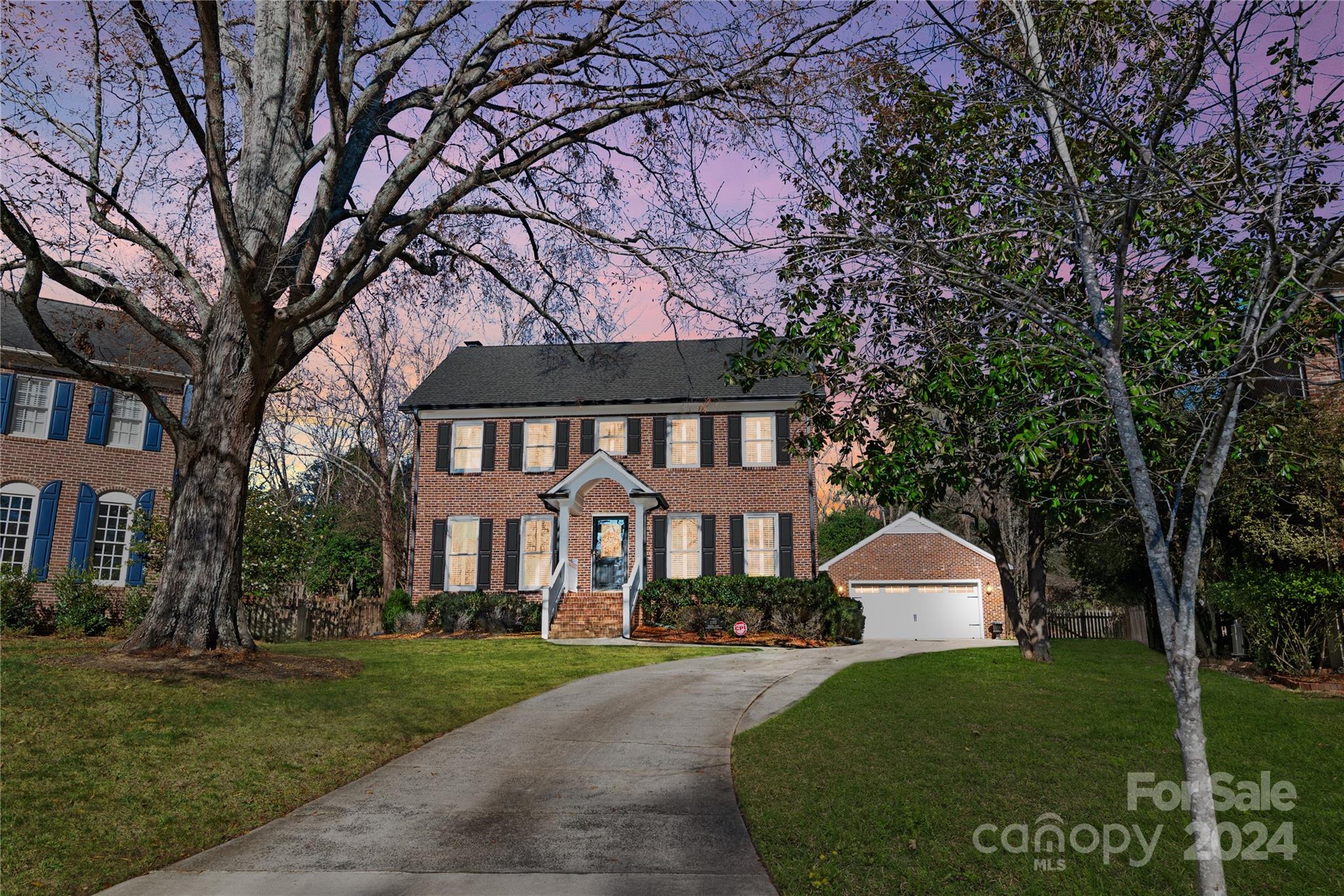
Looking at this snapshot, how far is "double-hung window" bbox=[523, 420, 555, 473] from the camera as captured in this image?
83.0 ft

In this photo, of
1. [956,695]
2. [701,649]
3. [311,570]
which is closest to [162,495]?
[311,570]

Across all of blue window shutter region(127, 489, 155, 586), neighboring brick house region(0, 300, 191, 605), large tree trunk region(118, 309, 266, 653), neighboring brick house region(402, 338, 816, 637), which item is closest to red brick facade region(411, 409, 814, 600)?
neighboring brick house region(402, 338, 816, 637)

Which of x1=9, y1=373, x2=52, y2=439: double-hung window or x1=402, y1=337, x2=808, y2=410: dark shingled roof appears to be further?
x1=402, y1=337, x2=808, y2=410: dark shingled roof

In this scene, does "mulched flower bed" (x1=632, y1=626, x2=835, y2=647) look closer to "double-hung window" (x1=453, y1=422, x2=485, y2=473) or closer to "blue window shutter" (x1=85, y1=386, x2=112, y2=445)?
"double-hung window" (x1=453, y1=422, x2=485, y2=473)

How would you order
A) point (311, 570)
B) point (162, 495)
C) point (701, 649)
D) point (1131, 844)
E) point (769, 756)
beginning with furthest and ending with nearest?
1. point (311, 570)
2. point (162, 495)
3. point (701, 649)
4. point (769, 756)
5. point (1131, 844)

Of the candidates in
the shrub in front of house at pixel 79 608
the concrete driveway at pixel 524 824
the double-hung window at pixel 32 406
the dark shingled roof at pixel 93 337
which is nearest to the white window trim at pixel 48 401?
the double-hung window at pixel 32 406

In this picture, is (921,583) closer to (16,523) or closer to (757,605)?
(757,605)

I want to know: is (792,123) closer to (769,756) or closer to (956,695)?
(769,756)

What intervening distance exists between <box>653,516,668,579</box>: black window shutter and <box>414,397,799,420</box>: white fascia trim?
3214 millimetres

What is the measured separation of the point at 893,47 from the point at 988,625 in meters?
28.3

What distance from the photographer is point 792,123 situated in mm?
9031

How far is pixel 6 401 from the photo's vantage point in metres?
21.7

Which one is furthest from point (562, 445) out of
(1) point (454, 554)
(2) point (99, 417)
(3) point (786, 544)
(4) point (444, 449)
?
(2) point (99, 417)

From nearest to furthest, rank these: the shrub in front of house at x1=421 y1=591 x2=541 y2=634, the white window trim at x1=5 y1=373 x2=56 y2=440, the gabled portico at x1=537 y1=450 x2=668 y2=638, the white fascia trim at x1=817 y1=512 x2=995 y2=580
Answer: the gabled portico at x1=537 y1=450 x2=668 y2=638
the white window trim at x1=5 y1=373 x2=56 y2=440
the shrub in front of house at x1=421 y1=591 x2=541 y2=634
the white fascia trim at x1=817 y1=512 x2=995 y2=580
